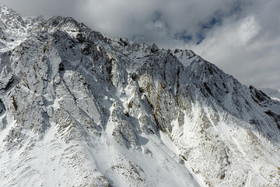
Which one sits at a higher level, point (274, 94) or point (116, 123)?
point (274, 94)

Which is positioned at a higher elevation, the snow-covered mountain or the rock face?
the snow-covered mountain

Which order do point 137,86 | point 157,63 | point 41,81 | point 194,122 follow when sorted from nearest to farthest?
point 41,81 → point 194,122 → point 137,86 → point 157,63

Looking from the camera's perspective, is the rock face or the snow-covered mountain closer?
the rock face

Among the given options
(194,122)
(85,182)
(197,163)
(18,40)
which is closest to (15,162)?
(85,182)

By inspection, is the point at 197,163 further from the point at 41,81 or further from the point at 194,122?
the point at 41,81

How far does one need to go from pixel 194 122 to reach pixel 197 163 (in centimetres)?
1300

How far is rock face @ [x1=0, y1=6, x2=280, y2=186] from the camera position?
3994 centimetres

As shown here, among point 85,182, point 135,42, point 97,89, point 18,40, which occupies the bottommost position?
point 85,182

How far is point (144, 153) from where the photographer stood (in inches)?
1912

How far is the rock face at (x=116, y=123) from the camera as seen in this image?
39.9 m

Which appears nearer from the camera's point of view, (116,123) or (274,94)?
(116,123)

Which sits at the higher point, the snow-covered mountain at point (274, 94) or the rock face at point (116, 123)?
the snow-covered mountain at point (274, 94)

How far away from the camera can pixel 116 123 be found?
171 feet

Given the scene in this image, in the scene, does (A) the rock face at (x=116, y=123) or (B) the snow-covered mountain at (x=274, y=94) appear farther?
(B) the snow-covered mountain at (x=274, y=94)
